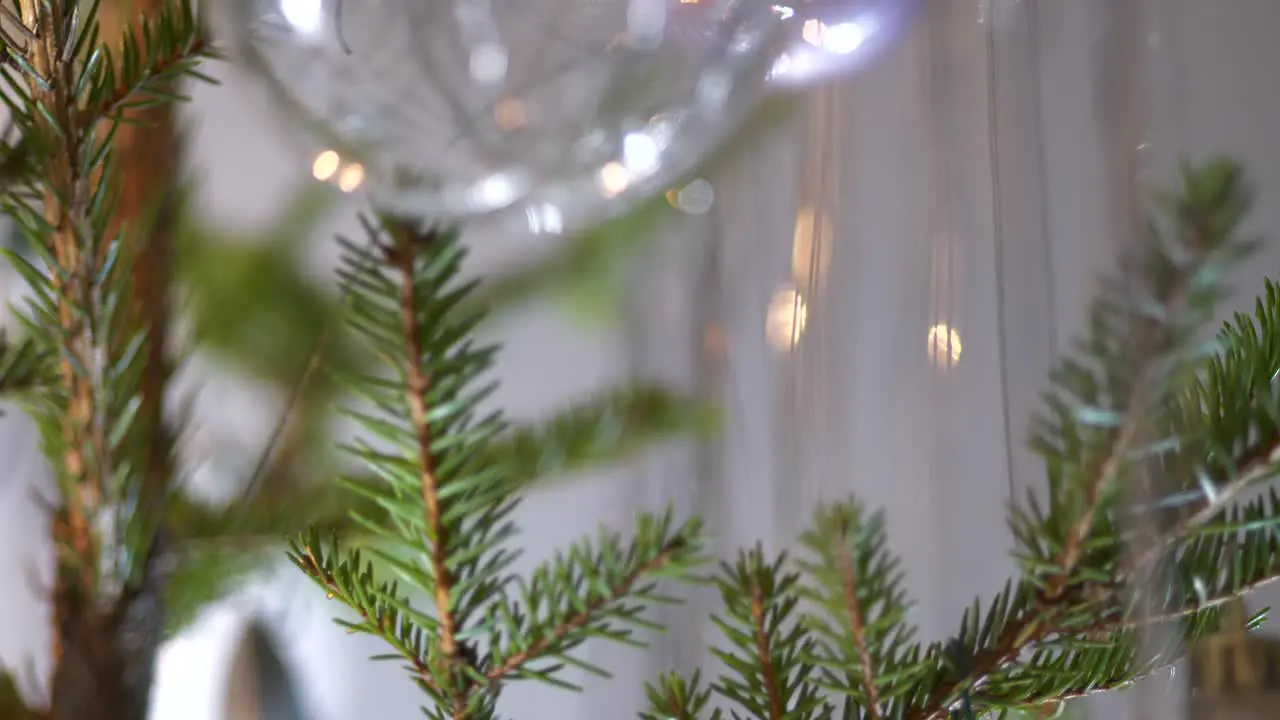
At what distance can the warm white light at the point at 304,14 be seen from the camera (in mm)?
289

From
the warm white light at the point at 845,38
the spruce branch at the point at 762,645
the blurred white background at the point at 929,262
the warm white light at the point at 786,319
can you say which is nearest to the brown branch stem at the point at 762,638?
the spruce branch at the point at 762,645

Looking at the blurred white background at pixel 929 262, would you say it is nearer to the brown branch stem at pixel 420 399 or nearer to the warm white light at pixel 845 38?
the warm white light at pixel 845 38

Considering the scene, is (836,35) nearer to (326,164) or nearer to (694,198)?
(694,198)

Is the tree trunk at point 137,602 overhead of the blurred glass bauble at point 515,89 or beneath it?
beneath

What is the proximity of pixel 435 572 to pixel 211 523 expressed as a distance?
0.15m

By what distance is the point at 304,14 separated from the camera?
0.29 metres

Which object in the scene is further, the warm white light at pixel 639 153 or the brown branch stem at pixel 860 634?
the warm white light at pixel 639 153

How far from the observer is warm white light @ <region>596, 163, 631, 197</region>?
37 centimetres

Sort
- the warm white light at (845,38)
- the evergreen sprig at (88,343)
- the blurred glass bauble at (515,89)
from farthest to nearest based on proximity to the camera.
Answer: the warm white light at (845,38) < the blurred glass bauble at (515,89) < the evergreen sprig at (88,343)

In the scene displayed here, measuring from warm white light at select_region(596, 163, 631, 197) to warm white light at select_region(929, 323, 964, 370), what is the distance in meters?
0.13

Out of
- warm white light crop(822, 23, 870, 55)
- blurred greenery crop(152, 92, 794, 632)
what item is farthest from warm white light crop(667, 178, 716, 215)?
warm white light crop(822, 23, 870, 55)

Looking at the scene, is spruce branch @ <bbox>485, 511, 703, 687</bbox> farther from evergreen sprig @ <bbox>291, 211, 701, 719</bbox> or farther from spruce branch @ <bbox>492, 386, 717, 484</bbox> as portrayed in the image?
spruce branch @ <bbox>492, 386, 717, 484</bbox>

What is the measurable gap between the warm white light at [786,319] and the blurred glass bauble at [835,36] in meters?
0.11

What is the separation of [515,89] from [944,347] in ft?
0.66
